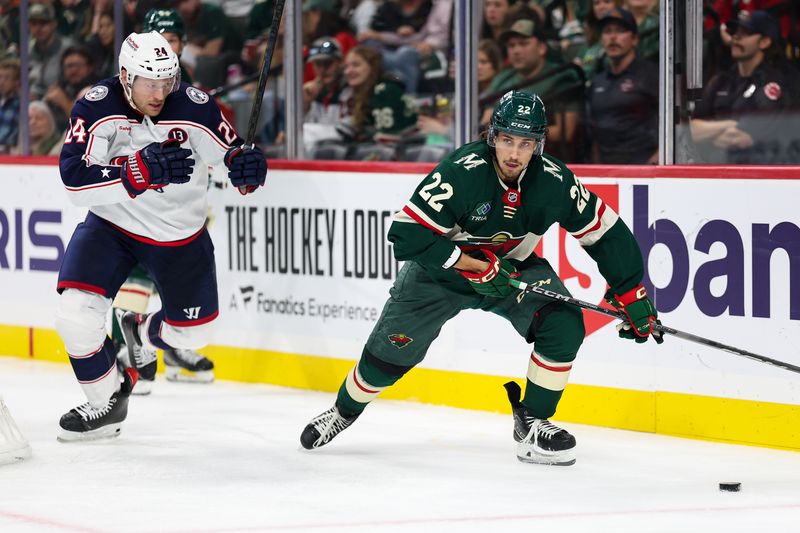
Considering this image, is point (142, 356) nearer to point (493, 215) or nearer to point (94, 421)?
point (94, 421)

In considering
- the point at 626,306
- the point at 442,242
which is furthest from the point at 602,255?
the point at 442,242

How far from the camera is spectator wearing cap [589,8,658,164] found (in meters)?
5.38

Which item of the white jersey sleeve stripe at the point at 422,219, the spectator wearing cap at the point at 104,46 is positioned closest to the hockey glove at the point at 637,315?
the white jersey sleeve stripe at the point at 422,219

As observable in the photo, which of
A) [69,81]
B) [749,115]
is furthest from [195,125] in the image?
[69,81]

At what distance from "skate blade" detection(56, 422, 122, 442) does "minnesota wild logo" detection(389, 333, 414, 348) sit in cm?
109

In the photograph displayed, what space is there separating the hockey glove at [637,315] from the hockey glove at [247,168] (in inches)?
50.4

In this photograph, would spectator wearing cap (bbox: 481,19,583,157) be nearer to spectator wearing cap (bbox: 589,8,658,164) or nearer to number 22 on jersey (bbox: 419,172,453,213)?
spectator wearing cap (bbox: 589,8,658,164)

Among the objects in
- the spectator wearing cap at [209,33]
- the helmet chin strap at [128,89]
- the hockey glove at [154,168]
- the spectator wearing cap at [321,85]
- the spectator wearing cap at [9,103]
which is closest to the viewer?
the hockey glove at [154,168]

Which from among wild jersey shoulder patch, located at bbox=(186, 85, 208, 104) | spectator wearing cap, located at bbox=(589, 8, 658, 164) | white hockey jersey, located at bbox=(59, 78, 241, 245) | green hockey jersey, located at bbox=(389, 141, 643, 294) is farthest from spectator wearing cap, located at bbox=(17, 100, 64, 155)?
green hockey jersey, located at bbox=(389, 141, 643, 294)

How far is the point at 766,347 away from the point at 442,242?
1187mm

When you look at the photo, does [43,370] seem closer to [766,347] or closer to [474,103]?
[474,103]

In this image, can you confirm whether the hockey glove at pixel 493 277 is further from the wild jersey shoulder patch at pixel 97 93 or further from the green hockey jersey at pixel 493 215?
the wild jersey shoulder patch at pixel 97 93

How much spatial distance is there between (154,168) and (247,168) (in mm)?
385

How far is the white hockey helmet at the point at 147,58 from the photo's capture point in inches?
185
